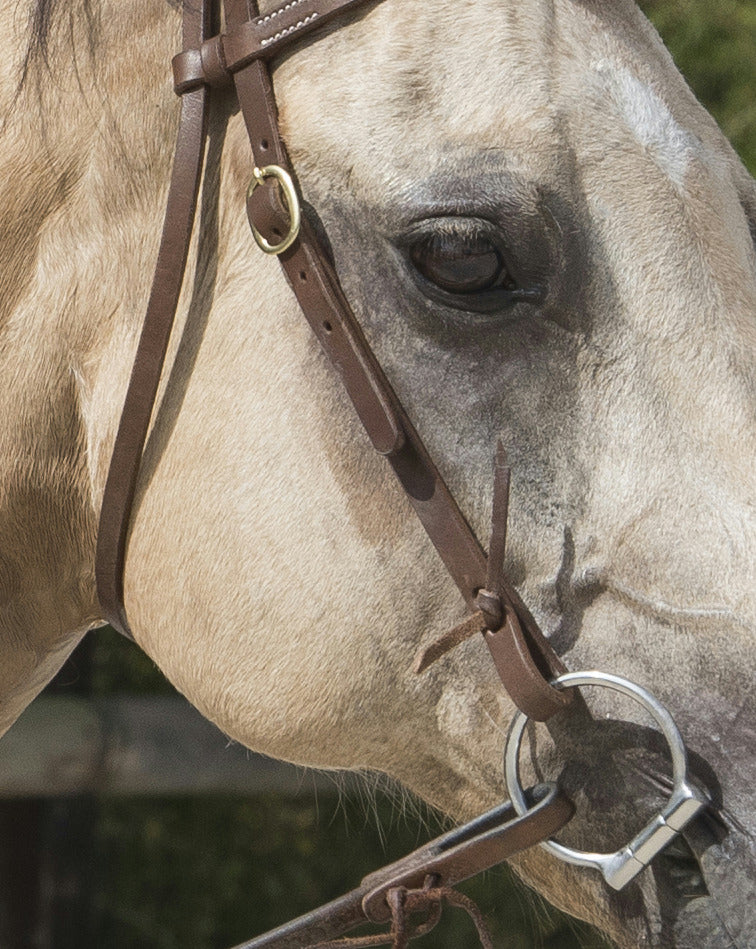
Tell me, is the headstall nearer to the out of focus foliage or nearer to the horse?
the horse

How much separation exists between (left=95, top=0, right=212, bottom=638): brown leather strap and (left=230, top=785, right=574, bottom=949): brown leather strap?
1.62 feet

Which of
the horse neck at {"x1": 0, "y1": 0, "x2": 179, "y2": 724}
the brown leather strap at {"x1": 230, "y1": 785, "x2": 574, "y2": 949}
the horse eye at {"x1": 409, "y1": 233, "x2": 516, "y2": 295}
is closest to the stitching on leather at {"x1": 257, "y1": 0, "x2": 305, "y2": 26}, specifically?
the horse neck at {"x1": 0, "y1": 0, "x2": 179, "y2": 724}

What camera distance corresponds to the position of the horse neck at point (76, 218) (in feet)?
4.42

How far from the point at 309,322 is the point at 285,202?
0.13 metres

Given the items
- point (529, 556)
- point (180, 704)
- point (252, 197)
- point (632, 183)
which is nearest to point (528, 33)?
point (632, 183)

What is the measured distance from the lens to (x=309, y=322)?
49.4 inches

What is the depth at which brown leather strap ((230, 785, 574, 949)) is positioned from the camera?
1.20m

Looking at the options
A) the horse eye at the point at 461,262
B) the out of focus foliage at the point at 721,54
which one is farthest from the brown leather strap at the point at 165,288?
the out of focus foliage at the point at 721,54

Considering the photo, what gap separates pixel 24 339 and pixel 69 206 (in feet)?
0.53

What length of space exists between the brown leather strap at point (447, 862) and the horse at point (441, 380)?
1.8 inches

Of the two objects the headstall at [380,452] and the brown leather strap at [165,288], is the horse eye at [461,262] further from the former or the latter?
the brown leather strap at [165,288]

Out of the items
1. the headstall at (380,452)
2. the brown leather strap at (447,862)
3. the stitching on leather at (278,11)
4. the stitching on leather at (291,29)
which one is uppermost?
the stitching on leather at (278,11)

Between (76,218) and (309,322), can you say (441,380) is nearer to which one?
(309,322)

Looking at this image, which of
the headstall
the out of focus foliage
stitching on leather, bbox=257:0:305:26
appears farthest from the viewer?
the out of focus foliage
